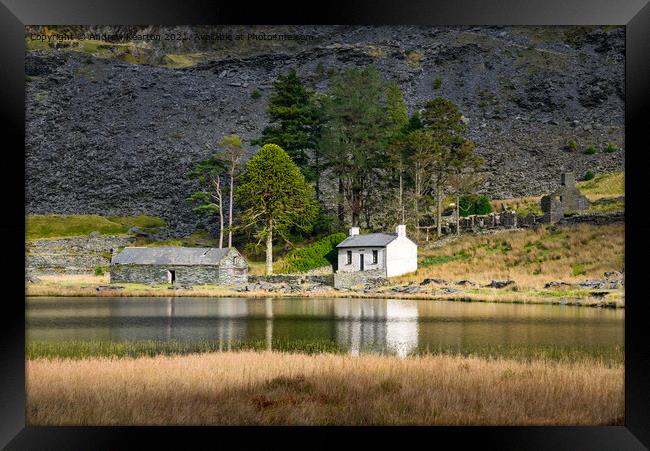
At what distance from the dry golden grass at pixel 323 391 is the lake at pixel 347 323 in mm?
2030

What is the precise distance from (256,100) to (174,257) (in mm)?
24393

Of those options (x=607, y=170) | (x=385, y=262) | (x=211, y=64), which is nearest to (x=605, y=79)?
(x=607, y=170)

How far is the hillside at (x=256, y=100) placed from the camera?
4275 centimetres

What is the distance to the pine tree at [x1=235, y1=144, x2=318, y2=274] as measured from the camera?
95.6 feet

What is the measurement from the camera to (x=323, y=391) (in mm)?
11516

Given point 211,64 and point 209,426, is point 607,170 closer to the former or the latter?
point 211,64

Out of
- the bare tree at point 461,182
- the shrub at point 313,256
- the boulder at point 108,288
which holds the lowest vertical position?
the boulder at point 108,288

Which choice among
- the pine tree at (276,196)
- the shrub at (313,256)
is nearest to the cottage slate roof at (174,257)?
the pine tree at (276,196)

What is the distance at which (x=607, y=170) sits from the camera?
142 ft

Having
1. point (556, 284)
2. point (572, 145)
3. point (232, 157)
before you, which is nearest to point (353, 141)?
point (232, 157)

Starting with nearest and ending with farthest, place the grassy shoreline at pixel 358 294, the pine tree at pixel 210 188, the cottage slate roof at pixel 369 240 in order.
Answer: the grassy shoreline at pixel 358 294, the cottage slate roof at pixel 369 240, the pine tree at pixel 210 188

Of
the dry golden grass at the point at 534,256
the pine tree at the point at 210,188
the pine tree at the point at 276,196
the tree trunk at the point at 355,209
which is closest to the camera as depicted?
the dry golden grass at the point at 534,256

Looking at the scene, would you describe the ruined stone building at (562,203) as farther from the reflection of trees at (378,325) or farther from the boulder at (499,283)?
the reflection of trees at (378,325)

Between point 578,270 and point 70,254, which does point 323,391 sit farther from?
point 70,254
